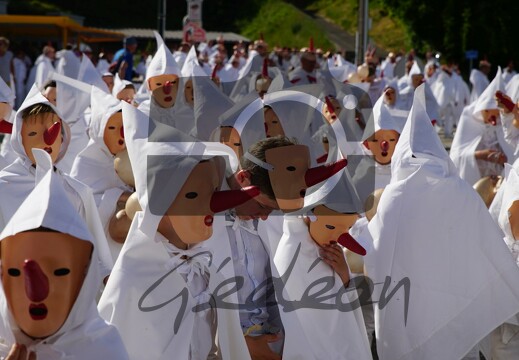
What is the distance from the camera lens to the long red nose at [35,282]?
3418 mm

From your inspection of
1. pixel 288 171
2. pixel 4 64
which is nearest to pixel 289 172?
pixel 288 171

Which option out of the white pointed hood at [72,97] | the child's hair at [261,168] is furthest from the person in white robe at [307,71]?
the child's hair at [261,168]

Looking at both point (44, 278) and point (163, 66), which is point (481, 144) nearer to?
point (163, 66)

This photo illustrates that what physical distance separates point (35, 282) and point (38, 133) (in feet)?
8.46

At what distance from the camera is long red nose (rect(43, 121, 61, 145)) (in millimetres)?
5543

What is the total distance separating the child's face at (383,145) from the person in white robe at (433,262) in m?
1.47

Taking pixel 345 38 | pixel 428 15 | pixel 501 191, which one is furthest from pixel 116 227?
pixel 345 38

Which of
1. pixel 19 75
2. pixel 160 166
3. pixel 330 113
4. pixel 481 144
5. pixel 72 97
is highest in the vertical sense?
pixel 160 166

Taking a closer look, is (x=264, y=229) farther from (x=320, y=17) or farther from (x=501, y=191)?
(x=320, y=17)

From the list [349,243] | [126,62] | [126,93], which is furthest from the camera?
[126,62]

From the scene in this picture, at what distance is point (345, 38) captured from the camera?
51781mm

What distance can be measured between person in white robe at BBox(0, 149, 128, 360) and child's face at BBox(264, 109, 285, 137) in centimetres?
331

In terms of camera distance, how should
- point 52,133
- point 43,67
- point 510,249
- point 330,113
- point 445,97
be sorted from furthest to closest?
point 445,97, point 43,67, point 330,113, point 510,249, point 52,133

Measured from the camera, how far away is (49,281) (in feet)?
11.6
